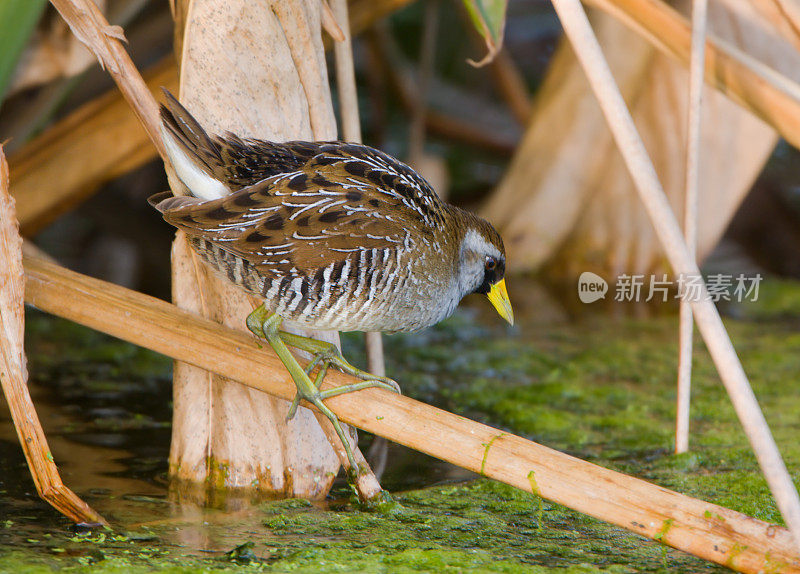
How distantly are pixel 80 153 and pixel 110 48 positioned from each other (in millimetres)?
1146

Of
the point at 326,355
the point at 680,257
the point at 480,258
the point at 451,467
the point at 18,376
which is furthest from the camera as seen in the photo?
the point at 451,467

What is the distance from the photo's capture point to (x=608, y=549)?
1846mm

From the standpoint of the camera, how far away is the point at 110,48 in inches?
75.2

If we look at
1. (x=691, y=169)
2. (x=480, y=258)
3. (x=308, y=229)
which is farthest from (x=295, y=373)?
(x=691, y=169)

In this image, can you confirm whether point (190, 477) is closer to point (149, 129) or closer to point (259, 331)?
point (259, 331)

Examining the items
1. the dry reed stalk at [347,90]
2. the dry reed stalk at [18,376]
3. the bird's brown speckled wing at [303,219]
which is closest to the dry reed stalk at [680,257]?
the bird's brown speckled wing at [303,219]

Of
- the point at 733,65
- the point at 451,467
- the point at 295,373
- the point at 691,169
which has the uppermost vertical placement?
the point at 733,65

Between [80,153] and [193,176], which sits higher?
[80,153]

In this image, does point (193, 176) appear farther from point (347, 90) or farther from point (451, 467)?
point (451, 467)

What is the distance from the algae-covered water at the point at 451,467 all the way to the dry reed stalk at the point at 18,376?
84 mm

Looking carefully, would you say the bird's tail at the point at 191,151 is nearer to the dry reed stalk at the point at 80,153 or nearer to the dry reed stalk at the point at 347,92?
the dry reed stalk at the point at 347,92

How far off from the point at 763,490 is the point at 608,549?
0.51 m

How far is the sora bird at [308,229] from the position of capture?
185 cm

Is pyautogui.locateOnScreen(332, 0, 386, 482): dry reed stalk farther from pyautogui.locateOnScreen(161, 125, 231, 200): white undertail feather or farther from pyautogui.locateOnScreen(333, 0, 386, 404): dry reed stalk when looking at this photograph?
pyautogui.locateOnScreen(161, 125, 231, 200): white undertail feather
